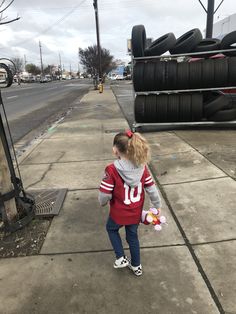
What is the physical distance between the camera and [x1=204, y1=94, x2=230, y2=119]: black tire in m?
8.73

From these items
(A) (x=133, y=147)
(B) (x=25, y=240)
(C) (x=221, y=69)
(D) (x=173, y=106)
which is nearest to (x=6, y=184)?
(B) (x=25, y=240)

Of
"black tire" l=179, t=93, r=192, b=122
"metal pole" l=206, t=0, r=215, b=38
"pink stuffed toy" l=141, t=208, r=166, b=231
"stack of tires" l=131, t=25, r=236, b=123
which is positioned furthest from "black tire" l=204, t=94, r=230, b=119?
"pink stuffed toy" l=141, t=208, r=166, b=231

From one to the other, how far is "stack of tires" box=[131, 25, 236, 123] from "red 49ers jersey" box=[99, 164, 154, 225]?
621 cm

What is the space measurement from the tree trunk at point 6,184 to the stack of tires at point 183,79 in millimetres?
5723

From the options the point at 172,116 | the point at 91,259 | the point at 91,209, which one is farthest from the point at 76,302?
the point at 172,116

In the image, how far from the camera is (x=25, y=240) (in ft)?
11.8

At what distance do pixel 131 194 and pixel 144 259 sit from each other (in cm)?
73

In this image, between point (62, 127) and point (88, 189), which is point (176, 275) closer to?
point (88, 189)

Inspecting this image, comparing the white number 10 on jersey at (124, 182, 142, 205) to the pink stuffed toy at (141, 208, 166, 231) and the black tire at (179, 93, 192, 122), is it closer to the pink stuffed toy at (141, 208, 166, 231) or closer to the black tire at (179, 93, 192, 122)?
the pink stuffed toy at (141, 208, 166, 231)

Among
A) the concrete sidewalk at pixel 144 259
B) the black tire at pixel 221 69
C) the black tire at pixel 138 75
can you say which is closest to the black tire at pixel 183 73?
the black tire at pixel 221 69

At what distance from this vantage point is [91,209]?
425 cm

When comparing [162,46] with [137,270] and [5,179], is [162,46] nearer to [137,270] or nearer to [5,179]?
[5,179]

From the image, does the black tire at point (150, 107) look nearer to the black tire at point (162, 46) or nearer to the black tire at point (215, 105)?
the black tire at point (162, 46)

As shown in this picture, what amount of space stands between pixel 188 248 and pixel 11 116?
1314 centimetres
